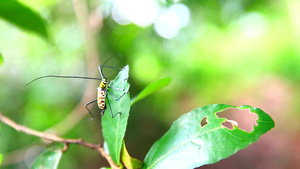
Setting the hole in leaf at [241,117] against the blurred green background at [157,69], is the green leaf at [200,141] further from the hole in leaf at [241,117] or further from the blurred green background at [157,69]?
the hole in leaf at [241,117]

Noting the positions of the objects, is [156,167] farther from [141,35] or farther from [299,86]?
[299,86]

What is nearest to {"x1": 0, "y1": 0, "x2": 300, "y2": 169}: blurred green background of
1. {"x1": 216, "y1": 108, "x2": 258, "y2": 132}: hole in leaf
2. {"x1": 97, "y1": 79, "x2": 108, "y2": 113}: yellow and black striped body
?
{"x1": 216, "y1": 108, "x2": 258, "y2": 132}: hole in leaf

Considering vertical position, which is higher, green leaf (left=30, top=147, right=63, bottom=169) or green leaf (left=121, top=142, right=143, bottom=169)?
green leaf (left=121, top=142, right=143, bottom=169)

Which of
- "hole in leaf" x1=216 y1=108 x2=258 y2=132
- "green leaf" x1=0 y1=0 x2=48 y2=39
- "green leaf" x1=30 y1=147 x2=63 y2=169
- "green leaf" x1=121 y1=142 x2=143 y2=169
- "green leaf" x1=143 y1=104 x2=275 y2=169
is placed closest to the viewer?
"green leaf" x1=143 y1=104 x2=275 y2=169

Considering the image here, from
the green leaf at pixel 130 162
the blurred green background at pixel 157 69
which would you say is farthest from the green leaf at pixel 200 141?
the blurred green background at pixel 157 69

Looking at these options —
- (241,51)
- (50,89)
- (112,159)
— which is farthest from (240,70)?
(112,159)

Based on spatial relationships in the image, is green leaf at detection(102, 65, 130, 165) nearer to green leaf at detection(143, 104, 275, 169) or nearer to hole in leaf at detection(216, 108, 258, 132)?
green leaf at detection(143, 104, 275, 169)
